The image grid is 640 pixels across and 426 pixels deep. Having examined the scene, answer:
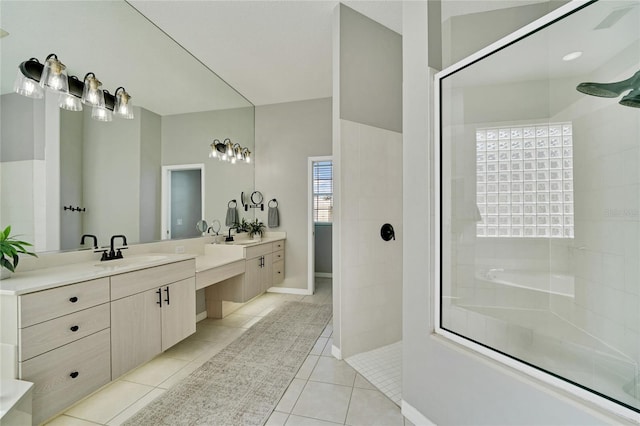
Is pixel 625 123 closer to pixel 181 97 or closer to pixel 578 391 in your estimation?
pixel 578 391

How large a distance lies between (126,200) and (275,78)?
241cm

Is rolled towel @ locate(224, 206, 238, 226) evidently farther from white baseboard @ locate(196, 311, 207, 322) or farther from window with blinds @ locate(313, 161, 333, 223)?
window with blinds @ locate(313, 161, 333, 223)

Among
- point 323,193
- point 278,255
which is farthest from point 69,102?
point 323,193

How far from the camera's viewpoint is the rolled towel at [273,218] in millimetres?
4281

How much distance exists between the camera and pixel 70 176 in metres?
1.89

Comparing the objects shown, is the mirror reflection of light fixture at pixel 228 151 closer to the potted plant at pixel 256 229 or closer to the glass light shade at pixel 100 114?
the potted plant at pixel 256 229

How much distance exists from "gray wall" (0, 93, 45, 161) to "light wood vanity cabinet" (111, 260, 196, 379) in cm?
94

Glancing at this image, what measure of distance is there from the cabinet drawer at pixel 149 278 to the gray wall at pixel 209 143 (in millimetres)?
1204

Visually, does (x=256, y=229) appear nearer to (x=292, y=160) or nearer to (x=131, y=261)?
(x=292, y=160)

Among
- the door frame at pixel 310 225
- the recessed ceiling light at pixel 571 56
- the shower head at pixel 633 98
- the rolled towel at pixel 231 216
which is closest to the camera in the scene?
the shower head at pixel 633 98

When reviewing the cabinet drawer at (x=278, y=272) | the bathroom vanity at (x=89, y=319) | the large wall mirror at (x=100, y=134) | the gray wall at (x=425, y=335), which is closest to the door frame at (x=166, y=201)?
the large wall mirror at (x=100, y=134)

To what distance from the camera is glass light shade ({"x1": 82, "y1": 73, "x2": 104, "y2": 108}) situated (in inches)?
74.8

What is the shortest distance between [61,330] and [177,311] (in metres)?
0.81

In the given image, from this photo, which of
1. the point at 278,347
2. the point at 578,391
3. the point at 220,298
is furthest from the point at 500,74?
the point at 220,298
